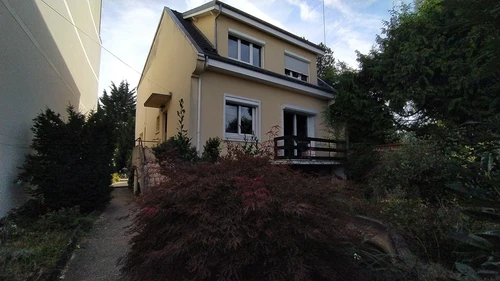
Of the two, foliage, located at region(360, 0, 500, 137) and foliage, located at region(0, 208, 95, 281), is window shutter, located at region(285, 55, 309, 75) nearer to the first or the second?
foliage, located at region(360, 0, 500, 137)

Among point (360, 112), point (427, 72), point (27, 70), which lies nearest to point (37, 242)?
point (27, 70)

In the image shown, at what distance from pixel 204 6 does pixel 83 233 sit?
8379mm

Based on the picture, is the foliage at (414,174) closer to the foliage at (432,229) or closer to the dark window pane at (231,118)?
the foliage at (432,229)

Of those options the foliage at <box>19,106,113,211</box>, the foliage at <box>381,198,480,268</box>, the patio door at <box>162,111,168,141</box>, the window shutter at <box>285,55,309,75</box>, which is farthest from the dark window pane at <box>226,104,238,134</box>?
the foliage at <box>381,198,480,268</box>

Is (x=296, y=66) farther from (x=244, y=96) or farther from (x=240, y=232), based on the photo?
(x=240, y=232)

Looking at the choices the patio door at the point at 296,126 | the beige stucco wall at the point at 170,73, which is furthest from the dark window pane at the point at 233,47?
the patio door at the point at 296,126

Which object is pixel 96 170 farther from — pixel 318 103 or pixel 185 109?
pixel 318 103

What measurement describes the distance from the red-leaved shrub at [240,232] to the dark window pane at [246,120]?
23.4ft

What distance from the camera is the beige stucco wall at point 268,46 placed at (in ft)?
33.0

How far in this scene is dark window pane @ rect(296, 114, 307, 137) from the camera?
39.4ft

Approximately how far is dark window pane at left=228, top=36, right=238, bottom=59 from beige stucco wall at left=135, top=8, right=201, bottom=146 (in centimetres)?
163


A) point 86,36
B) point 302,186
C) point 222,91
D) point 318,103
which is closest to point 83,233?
point 302,186

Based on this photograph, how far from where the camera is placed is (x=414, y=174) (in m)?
6.95

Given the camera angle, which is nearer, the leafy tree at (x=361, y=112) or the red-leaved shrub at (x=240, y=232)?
the red-leaved shrub at (x=240, y=232)
